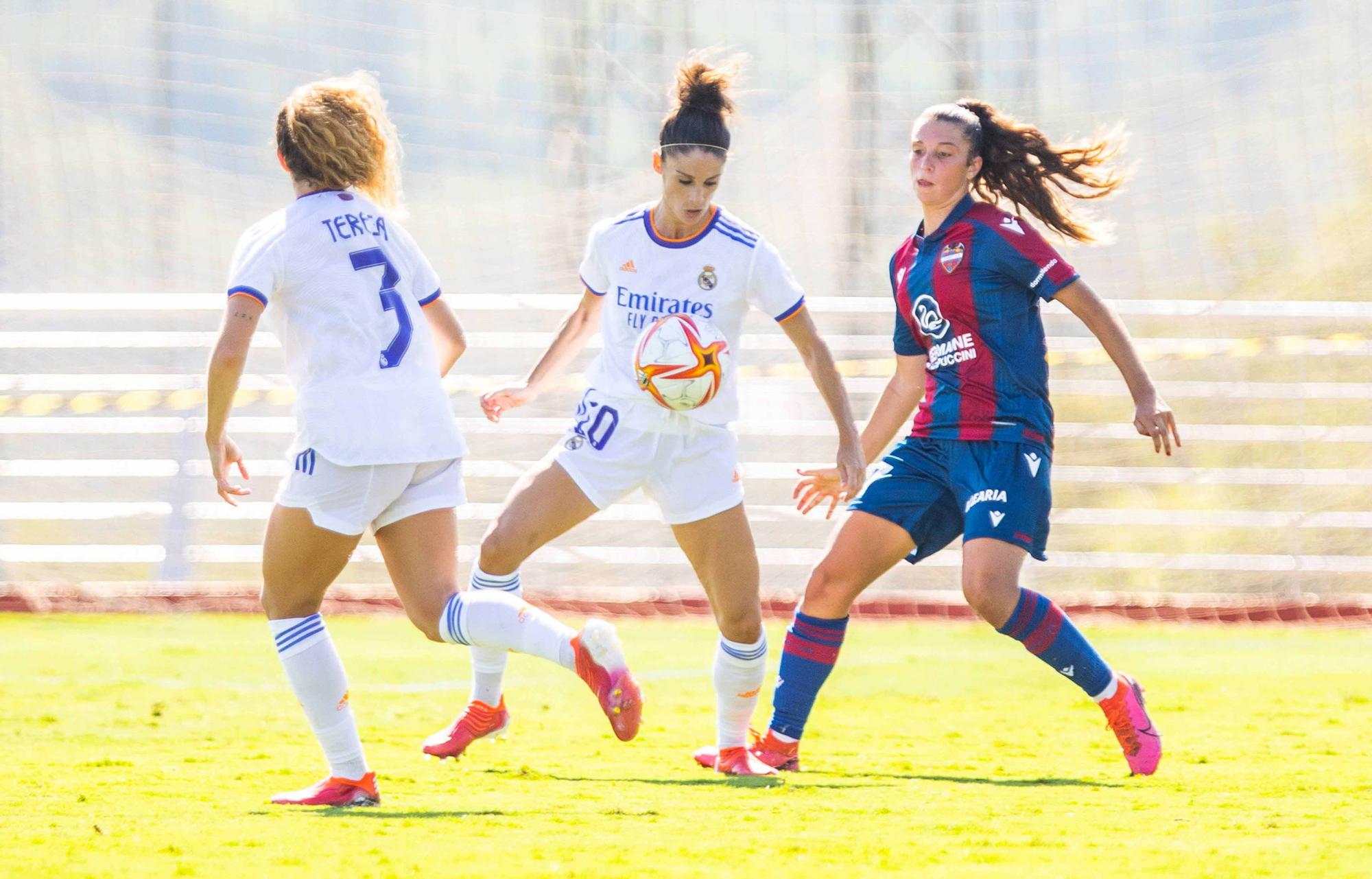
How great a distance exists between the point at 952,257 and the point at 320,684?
1991 mm

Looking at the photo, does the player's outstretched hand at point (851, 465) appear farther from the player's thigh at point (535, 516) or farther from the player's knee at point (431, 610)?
the player's knee at point (431, 610)

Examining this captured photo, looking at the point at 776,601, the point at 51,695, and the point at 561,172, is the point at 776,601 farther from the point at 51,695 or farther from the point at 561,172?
the point at 51,695

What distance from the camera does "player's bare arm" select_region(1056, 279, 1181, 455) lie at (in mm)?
3889

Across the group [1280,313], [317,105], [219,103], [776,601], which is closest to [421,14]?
[219,103]

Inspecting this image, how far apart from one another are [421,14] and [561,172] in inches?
85.0

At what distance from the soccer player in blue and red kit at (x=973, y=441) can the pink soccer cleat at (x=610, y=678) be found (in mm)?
926

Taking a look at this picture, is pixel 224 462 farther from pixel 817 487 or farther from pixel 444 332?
pixel 817 487

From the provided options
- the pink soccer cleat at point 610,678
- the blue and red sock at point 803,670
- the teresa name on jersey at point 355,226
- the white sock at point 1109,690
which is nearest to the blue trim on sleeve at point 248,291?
the teresa name on jersey at point 355,226

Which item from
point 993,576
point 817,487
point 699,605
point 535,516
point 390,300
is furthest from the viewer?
point 699,605

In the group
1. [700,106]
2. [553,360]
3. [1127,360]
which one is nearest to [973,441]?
[1127,360]

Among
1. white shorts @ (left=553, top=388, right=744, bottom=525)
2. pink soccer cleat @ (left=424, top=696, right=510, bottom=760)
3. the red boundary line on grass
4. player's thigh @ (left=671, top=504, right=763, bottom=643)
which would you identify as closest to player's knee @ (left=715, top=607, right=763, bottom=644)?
player's thigh @ (left=671, top=504, right=763, bottom=643)

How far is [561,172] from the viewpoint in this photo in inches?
424

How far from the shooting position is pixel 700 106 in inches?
162

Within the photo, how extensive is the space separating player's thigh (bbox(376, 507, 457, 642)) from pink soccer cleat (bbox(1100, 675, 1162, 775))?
1.84 m
